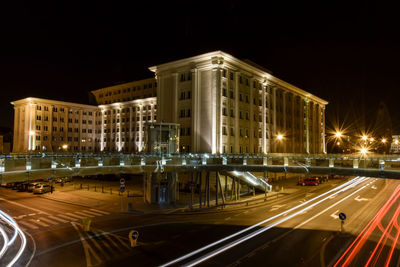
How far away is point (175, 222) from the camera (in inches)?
981

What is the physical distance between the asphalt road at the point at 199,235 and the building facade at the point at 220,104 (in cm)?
1937

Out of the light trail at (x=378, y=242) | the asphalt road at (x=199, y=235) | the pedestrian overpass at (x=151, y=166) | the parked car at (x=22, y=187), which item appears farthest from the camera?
the parked car at (x=22, y=187)

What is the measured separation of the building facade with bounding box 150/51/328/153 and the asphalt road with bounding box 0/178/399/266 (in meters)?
19.4

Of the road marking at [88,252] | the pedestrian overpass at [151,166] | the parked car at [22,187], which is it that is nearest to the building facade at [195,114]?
the pedestrian overpass at [151,166]

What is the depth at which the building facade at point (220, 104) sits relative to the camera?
48094 mm

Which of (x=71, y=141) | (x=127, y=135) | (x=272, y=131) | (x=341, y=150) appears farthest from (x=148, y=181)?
(x=341, y=150)

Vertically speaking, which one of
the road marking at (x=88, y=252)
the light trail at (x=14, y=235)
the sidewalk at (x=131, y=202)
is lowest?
the sidewalk at (x=131, y=202)

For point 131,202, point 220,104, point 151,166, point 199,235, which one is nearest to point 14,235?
point 151,166

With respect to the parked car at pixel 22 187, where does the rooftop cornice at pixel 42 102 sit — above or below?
above

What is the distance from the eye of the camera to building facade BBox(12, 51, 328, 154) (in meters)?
49.0

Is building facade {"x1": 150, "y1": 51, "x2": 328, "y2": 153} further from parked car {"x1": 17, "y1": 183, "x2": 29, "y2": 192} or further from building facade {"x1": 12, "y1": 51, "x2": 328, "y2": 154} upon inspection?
parked car {"x1": 17, "y1": 183, "x2": 29, "y2": 192}

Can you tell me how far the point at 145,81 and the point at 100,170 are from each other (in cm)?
6439

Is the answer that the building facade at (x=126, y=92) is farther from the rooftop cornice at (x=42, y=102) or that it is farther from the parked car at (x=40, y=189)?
the parked car at (x=40, y=189)

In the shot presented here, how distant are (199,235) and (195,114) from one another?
31061 mm
